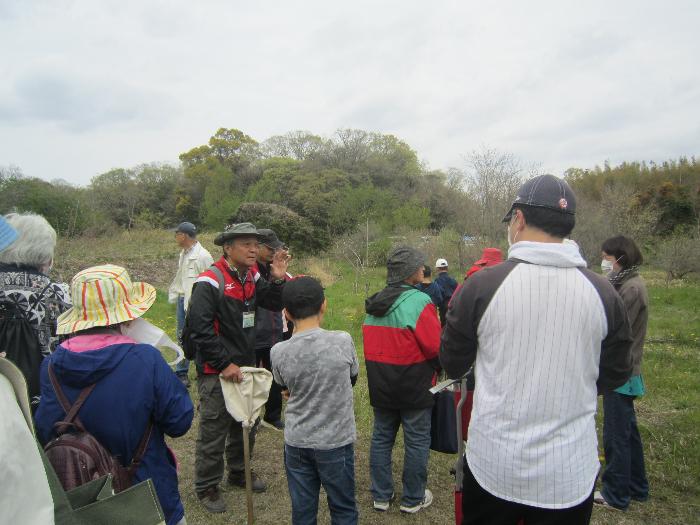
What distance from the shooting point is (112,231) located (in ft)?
67.7

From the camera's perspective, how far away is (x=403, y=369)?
319 cm

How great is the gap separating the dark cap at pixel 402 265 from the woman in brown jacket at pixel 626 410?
4.72 ft

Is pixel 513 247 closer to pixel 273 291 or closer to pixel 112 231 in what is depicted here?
pixel 273 291

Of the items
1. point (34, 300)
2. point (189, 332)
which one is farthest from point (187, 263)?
point (34, 300)

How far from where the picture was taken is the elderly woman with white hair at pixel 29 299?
2.49m

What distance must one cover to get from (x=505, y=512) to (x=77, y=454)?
163 cm

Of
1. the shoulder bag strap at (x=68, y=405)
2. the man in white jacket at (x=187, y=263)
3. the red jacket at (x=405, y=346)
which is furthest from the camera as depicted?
the man in white jacket at (x=187, y=263)

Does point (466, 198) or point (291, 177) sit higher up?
point (291, 177)

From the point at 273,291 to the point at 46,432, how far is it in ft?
6.62

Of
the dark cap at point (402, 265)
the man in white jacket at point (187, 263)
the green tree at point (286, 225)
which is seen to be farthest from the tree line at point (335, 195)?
the dark cap at point (402, 265)

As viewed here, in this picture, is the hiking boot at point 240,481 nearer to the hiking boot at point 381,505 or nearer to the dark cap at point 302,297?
the hiking boot at point 381,505

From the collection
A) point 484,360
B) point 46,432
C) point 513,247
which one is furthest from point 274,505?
point 513,247

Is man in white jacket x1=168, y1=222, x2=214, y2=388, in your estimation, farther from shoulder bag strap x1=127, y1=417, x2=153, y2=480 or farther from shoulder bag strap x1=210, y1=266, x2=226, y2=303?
shoulder bag strap x1=127, y1=417, x2=153, y2=480

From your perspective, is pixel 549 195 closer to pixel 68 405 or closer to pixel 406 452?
pixel 68 405
